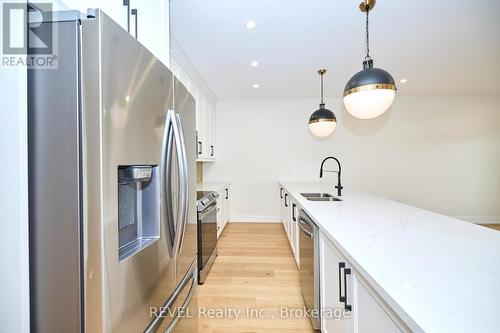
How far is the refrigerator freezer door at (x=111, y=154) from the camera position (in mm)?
643

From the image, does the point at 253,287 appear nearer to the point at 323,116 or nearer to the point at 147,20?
the point at 323,116

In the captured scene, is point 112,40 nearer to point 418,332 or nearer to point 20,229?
point 20,229

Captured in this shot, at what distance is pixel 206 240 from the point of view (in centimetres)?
252

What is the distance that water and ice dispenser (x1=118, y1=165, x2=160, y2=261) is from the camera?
82cm

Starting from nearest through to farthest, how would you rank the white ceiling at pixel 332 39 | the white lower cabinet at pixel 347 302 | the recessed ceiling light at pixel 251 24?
the white lower cabinet at pixel 347 302
the white ceiling at pixel 332 39
the recessed ceiling light at pixel 251 24

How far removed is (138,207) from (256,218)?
13.4 ft

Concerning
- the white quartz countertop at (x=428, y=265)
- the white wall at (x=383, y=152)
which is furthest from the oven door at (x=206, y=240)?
the white wall at (x=383, y=152)

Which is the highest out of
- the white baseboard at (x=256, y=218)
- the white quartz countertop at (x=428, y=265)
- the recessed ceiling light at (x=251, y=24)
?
the recessed ceiling light at (x=251, y=24)

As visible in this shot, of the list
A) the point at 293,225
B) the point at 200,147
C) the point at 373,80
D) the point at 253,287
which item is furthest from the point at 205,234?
the point at 373,80

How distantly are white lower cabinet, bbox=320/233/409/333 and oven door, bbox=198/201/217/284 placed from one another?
1.26 meters

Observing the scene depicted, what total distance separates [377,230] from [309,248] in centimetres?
59

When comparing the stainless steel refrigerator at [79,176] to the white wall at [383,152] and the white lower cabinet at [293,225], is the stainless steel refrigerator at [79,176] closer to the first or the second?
the white lower cabinet at [293,225]

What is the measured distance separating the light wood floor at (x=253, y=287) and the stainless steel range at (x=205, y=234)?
0.12m

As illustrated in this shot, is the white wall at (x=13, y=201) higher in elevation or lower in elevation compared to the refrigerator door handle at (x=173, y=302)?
higher
